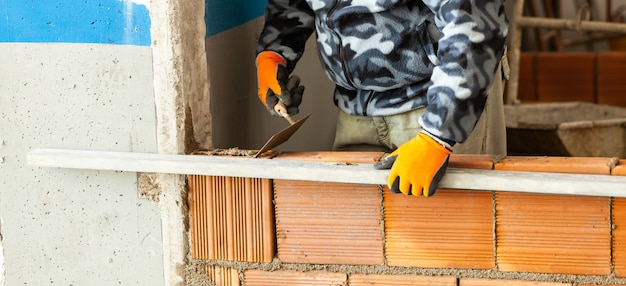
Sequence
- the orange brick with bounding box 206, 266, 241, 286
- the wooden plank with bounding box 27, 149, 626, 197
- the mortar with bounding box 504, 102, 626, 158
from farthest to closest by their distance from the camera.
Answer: the mortar with bounding box 504, 102, 626, 158 < the orange brick with bounding box 206, 266, 241, 286 < the wooden plank with bounding box 27, 149, 626, 197

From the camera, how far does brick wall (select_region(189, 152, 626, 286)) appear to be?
202 cm

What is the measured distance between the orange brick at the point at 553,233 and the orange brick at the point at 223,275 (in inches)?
25.7

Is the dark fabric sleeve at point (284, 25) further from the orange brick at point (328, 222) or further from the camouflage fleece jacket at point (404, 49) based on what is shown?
the orange brick at point (328, 222)

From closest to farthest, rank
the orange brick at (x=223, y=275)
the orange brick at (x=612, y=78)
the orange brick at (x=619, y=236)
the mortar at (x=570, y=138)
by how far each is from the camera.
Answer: the orange brick at (x=619, y=236) < the orange brick at (x=223, y=275) < the mortar at (x=570, y=138) < the orange brick at (x=612, y=78)

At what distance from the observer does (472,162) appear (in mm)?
2037

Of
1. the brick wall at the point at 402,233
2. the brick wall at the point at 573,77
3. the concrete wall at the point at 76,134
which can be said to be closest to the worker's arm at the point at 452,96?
the brick wall at the point at 402,233

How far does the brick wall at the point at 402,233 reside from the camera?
6.63 feet

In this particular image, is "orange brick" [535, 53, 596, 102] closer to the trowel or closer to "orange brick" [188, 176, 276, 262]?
the trowel

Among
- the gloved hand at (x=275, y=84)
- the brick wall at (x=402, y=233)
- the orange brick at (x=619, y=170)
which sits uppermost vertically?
the gloved hand at (x=275, y=84)

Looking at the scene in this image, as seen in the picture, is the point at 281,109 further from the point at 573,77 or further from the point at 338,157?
the point at 573,77

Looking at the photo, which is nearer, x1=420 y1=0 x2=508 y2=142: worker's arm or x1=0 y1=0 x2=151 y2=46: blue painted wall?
x1=420 y1=0 x2=508 y2=142: worker's arm

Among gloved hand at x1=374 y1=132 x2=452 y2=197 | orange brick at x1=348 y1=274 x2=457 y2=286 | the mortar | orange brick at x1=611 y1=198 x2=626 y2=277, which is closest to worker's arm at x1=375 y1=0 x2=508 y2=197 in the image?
gloved hand at x1=374 y1=132 x2=452 y2=197

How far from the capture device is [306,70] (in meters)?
2.96

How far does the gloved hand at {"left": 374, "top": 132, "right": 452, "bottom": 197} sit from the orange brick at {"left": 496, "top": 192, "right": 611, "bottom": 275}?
0.21 metres
